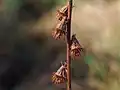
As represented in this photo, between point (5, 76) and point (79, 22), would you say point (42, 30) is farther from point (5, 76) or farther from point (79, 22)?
point (5, 76)

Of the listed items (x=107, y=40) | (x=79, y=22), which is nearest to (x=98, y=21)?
(x=79, y=22)

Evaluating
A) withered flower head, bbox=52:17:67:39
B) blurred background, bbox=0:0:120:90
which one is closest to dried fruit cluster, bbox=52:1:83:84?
withered flower head, bbox=52:17:67:39

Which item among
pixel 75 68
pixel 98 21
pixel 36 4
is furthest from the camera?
pixel 36 4

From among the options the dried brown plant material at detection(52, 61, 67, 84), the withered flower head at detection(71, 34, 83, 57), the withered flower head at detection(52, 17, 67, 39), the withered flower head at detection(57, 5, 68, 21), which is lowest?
the dried brown plant material at detection(52, 61, 67, 84)

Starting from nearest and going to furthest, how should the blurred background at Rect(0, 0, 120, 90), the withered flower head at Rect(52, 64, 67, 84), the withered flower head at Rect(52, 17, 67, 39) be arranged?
1. the withered flower head at Rect(52, 17, 67, 39)
2. the withered flower head at Rect(52, 64, 67, 84)
3. the blurred background at Rect(0, 0, 120, 90)

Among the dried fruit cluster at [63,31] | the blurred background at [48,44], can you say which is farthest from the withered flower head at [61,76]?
the blurred background at [48,44]

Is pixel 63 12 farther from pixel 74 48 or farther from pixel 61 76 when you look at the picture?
pixel 61 76

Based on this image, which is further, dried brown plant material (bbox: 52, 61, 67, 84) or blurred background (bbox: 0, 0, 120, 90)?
blurred background (bbox: 0, 0, 120, 90)

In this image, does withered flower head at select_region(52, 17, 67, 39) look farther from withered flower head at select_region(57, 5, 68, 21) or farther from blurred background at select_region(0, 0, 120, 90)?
blurred background at select_region(0, 0, 120, 90)

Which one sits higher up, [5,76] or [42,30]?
[42,30]
